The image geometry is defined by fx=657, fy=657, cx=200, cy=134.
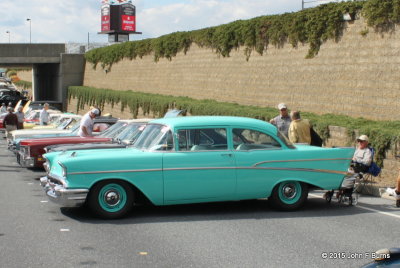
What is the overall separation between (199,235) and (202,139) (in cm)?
201

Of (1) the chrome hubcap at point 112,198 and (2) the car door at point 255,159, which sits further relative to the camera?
(2) the car door at point 255,159

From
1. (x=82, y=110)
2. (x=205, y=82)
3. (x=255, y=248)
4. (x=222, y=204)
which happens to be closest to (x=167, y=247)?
(x=255, y=248)

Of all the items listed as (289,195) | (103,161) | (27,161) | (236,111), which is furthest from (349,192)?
(236,111)

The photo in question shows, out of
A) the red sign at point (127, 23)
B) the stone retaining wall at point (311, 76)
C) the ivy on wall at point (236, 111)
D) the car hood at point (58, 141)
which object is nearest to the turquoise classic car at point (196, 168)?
the ivy on wall at point (236, 111)

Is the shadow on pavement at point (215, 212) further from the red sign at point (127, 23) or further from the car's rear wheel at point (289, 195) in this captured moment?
the red sign at point (127, 23)

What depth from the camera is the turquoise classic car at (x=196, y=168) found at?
979cm

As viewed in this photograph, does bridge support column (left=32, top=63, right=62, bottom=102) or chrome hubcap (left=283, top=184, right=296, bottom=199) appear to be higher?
bridge support column (left=32, top=63, right=62, bottom=102)

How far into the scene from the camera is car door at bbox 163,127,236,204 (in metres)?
10.0

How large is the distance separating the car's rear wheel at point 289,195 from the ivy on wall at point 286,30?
7.23m

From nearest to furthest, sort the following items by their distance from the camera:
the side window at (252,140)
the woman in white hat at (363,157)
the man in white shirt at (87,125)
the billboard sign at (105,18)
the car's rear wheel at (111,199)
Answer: the car's rear wheel at (111,199) → the side window at (252,140) → the woman in white hat at (363,157) → the man in white shirt at (87,125) → the billboard sign at (105,18)

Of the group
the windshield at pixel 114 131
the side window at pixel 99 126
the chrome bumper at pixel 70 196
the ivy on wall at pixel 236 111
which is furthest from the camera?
the side window at pixel 99 126

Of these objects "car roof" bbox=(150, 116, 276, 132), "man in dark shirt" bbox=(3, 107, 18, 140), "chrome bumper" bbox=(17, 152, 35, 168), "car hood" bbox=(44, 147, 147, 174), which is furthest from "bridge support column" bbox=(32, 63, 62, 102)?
"car hood" bbox=(44, 147, 147, 174)

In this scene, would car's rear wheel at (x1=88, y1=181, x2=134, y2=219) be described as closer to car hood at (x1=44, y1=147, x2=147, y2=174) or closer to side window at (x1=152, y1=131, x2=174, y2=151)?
car hood at (x1=44, y1=147, x2=147, y2=174)

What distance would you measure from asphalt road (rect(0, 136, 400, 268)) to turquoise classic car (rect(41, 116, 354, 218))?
331mm
